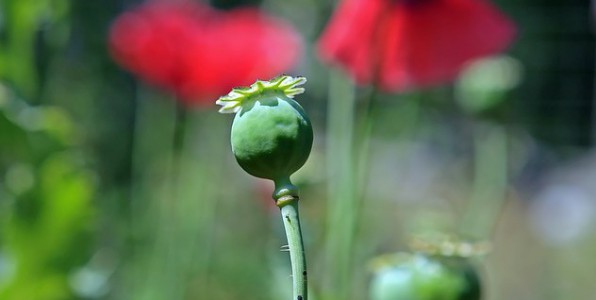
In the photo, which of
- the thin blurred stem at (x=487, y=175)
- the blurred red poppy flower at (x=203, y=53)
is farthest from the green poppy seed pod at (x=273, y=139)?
the blurred red poppy flower at (x=203, y=53)

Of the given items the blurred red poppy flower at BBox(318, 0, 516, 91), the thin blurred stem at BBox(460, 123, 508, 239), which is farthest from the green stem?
the thin blurred stem at BBox(460, 123, 508, 239)

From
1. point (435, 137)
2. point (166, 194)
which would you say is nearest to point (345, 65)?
point (166, 194)

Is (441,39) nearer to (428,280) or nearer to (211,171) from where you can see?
(428,280)

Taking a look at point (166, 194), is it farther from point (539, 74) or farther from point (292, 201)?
point (539, 74)

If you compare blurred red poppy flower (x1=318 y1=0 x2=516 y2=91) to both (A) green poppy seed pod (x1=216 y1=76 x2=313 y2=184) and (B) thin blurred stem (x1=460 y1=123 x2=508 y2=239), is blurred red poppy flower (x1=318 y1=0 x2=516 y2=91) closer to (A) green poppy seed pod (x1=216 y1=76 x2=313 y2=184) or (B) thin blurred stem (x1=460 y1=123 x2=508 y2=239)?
(B) thin blurred stem (x1=460 y1=123 x2=508 y2=239)

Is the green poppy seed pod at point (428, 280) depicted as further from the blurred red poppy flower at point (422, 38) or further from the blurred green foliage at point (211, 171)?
the blurred red poppy flower at point (422, 38)

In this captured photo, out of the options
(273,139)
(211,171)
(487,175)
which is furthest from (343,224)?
(211,171)
